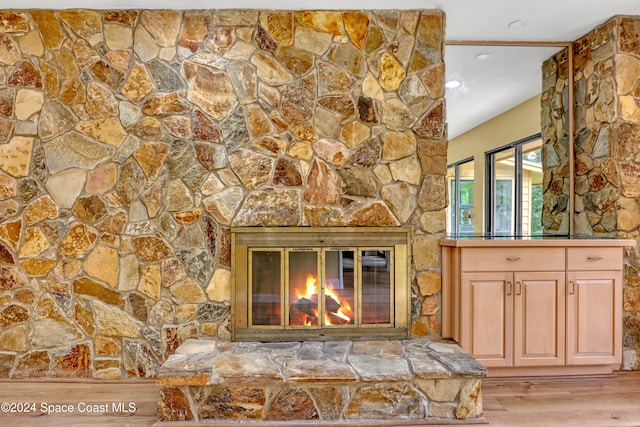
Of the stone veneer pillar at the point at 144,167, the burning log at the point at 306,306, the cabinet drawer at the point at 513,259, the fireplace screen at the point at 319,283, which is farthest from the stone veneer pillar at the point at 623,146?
the burning log at the point at 306,306

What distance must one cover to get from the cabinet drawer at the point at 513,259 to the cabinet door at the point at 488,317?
0.18 feet

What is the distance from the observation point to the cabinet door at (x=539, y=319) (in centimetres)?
248

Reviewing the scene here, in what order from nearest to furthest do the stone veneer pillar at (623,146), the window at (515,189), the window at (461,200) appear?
the stone veneer pillar at (623,146) < the window at (461,200) < the window at (515,189)

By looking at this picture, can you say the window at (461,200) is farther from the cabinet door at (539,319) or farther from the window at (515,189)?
the cabinet door at (539,319)

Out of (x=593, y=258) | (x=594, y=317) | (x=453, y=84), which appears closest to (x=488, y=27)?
(x=453, y=84)

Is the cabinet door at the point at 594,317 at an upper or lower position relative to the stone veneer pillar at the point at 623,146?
lower

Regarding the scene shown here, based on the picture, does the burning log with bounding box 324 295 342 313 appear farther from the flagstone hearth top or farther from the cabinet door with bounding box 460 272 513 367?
the cabinet door with bounding box 460 272 513 367

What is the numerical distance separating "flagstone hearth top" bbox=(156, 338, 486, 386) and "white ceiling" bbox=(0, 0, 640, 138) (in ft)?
5.16

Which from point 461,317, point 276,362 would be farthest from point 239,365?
point 461,317

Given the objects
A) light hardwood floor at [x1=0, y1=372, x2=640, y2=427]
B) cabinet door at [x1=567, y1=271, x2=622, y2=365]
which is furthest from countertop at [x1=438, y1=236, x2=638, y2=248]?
light hardwood floor at [x1=0, y1=372, x2=640, y2=427]

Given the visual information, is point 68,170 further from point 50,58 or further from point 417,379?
point 417,379

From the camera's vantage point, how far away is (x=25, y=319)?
2529 millimetres

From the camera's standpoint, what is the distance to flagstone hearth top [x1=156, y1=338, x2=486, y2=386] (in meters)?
1.98

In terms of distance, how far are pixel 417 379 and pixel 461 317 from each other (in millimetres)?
629
